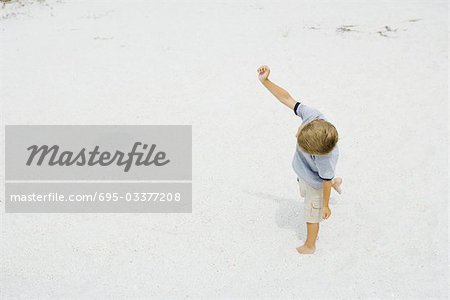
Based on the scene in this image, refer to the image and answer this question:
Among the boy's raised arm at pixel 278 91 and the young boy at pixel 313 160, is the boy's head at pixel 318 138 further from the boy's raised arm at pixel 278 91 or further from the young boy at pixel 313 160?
the boy's raised arm at pixel 278 91

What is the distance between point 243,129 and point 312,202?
6.07 feet

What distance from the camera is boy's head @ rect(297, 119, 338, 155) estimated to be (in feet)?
8.10

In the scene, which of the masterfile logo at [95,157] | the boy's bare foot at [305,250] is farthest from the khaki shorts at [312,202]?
the masterfile logo at [95,157]

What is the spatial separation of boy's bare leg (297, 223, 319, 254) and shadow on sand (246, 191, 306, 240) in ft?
0.51

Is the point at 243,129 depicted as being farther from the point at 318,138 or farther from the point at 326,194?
the point at 318,138

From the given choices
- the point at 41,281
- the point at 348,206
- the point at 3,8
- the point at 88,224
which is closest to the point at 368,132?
the point at 348,206

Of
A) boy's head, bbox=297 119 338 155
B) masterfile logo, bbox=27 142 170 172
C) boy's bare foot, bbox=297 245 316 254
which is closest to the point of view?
boy's head, bbox=297 119 338 155

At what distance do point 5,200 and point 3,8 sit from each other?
17.1 ft

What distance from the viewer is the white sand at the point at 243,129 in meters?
3.08

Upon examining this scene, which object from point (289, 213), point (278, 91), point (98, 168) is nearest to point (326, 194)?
point (278, 91)

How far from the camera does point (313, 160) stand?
2734 mm

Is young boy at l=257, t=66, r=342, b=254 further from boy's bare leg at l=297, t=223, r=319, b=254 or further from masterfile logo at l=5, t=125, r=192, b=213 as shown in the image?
masterfile logo at l=5, t=125, r=192, b=213

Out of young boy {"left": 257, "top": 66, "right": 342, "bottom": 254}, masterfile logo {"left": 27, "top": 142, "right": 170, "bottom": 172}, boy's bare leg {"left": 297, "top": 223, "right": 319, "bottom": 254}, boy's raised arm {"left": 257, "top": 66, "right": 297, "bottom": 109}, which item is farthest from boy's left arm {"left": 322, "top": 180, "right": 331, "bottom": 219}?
masterfile logo {"left": 27, "top": 142, "right": 170, "bottom": 172}

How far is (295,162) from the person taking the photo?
116 inches
